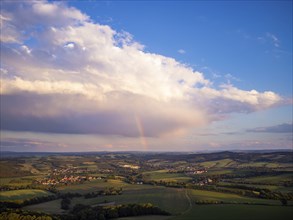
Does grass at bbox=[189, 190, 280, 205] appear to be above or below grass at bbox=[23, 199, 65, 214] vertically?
above

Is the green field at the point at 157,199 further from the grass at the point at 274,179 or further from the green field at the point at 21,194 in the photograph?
the grass at the point at 274,179

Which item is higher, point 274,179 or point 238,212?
point 274,179

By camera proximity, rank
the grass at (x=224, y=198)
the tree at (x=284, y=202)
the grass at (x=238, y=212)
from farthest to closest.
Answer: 1. the grass at (x=224, y=198)
2. the tree at (x=284, y=202)
3. the grass at (x=238, y=212)

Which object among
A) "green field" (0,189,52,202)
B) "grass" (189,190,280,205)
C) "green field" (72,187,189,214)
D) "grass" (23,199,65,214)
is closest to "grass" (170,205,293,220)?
"green field" (72,187,189,214)

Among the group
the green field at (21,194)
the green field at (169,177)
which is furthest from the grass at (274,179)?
the green field at (21,194)

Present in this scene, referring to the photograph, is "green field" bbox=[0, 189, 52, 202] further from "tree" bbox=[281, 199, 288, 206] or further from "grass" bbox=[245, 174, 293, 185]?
"grass" bbox=[245, 174, 293, 185]

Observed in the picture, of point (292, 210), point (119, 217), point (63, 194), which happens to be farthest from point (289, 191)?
point (63, 194)

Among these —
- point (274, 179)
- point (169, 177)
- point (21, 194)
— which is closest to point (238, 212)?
point (274, 179)

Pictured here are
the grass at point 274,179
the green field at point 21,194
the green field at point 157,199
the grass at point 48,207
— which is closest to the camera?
the green field at point 157,199

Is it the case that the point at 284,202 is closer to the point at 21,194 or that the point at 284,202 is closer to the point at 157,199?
the point at 157,199
